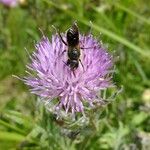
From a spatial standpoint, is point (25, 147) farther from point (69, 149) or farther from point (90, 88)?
point (90, 88)

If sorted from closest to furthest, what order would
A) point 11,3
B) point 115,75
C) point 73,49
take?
point 73,49 → point 115,75 → point 11,3

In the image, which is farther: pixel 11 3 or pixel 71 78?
pixel 11 3

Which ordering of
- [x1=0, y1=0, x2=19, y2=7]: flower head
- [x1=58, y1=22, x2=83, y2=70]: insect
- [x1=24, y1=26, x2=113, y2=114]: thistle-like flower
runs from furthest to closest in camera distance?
[x1=0, y1=0, x2=19, y2=7]: flower head
[x1=24, y1=26, x2=113, y2=114]: thistle-like flower
[x1=58, y1=22, x2=83, y2=70]: insect

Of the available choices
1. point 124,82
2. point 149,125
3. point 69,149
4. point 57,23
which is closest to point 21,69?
point 57,23

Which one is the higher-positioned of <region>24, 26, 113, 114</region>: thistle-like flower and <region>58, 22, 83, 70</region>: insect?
<region>58, 22, 83, 70</region>: insect

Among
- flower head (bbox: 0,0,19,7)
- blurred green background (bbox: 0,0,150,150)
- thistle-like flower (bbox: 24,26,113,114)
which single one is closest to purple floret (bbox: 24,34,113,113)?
thistle-like flower (bbox: 24,26,113,114)

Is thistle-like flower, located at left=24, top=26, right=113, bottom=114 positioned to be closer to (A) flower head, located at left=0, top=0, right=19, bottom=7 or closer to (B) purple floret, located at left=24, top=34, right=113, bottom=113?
(B) purple floret, located at left=24, top=34, right=113, bottom=113

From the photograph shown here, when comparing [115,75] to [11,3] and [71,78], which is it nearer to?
[71,78]

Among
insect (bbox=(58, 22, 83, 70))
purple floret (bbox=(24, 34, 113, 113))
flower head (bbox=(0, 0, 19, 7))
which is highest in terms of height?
flower head (bbox=(0, 0, 19, 7))

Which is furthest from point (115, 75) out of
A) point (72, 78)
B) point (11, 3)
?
point (11, 3)
